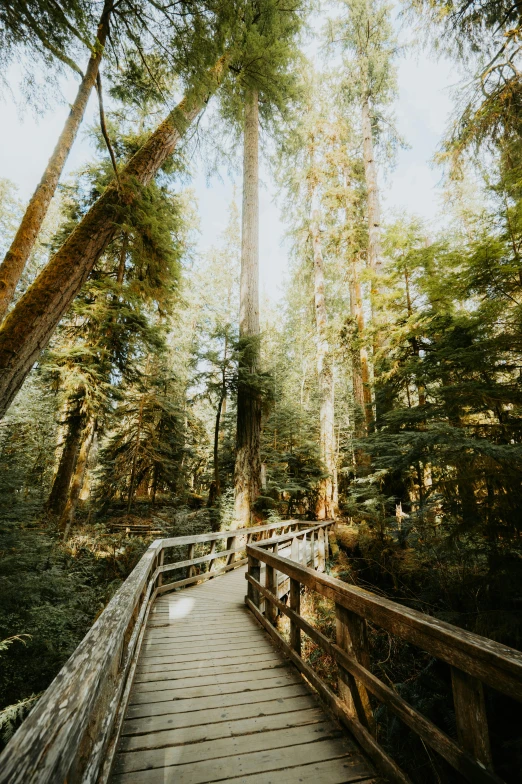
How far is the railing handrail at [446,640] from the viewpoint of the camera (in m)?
1.31

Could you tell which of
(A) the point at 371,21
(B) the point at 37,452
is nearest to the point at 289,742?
(B) the point at 37,452

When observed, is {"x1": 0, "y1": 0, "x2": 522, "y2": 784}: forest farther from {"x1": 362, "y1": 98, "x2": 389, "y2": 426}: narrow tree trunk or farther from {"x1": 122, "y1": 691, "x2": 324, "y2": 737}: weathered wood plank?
{"x1": 122, "y1": 691, "x2": 324, "y2": 737}: weathered wood plank

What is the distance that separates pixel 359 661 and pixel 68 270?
6.00 m

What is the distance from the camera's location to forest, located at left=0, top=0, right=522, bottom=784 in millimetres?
4102

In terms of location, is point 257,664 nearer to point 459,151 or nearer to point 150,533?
point 150,533

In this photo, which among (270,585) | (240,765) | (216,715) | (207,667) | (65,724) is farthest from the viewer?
(270,585)

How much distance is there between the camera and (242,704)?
2.58m

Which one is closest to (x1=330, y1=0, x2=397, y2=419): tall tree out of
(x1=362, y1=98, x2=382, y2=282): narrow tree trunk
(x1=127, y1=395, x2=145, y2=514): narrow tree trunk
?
(x1=362, y1=98, x2=382, y2=282): narrow tree trunk

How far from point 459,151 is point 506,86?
1051 millimetres

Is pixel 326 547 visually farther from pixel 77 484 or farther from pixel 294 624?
pixel 77 484

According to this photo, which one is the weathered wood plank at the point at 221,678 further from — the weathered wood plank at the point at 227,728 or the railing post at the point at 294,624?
the weathered wood plank at the point at 227,728

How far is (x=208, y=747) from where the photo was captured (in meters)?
2.10

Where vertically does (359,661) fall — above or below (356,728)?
above

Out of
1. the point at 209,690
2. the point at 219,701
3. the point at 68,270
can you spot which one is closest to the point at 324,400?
the point at 68,270
